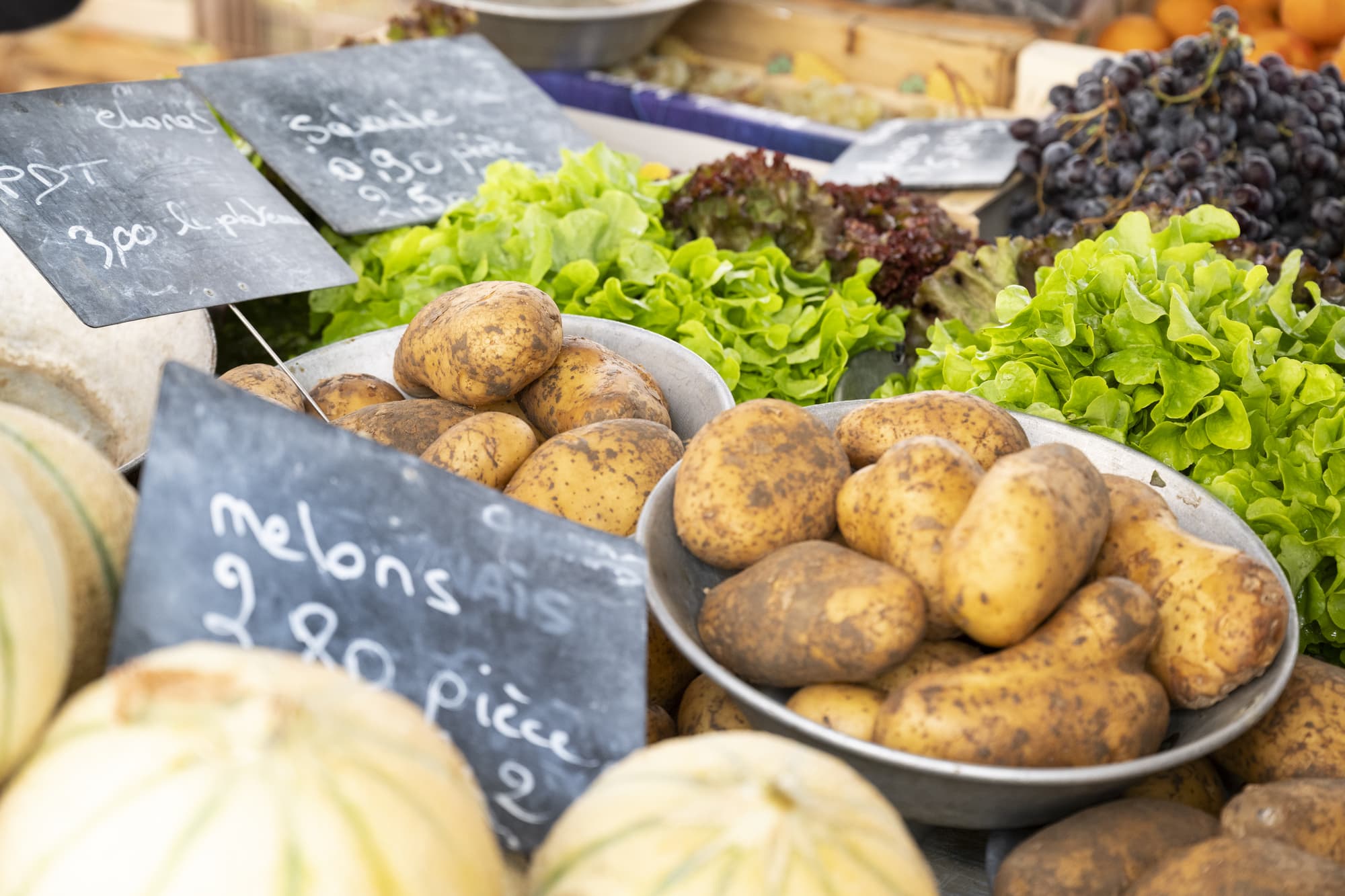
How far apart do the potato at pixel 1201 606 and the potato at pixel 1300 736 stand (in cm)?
10

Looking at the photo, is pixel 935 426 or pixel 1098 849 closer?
pixel 1098 849

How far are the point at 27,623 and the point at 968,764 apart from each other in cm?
74


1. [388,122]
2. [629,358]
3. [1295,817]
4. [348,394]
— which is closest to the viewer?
[1295,817]

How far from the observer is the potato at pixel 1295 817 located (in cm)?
99

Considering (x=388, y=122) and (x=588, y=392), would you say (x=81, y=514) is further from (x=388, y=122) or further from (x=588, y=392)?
(x=388, y=122)

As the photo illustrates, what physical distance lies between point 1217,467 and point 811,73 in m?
2.62

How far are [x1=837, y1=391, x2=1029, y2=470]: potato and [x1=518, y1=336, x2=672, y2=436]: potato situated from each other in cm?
30

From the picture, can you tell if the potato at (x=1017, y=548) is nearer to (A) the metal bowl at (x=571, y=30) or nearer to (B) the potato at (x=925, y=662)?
(B) the potato at (x=925, y=662)

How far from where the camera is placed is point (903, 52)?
3748mm

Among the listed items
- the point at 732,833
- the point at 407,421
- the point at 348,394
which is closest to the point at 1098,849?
the point at 732,833

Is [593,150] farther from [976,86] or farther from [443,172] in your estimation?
[976,86]

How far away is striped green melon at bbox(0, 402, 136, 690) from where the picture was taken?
0.88m

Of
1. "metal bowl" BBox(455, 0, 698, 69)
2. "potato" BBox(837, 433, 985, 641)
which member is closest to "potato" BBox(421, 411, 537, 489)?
"potato" BBox(837, 433, 985, 641)

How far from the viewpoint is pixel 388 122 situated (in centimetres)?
253
